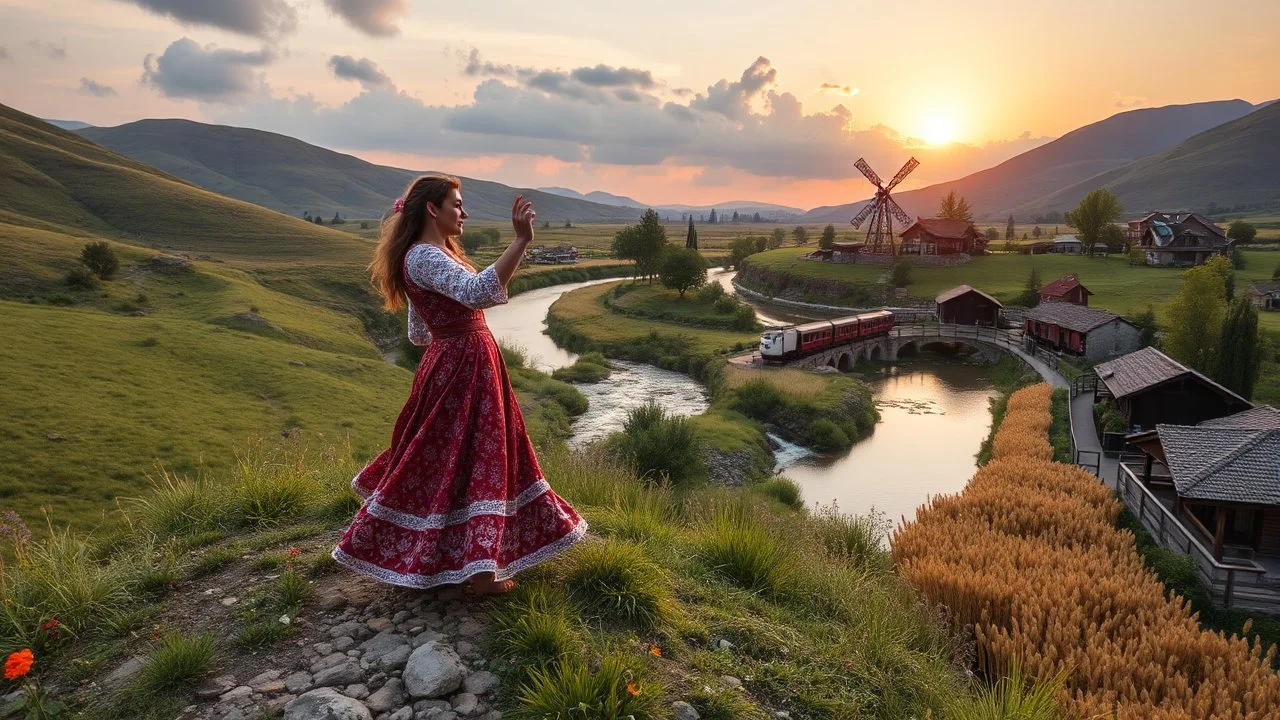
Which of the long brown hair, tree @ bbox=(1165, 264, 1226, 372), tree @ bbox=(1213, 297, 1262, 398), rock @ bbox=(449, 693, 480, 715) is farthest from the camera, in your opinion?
tree @ bbox=(1165, 264, 1226, 372)

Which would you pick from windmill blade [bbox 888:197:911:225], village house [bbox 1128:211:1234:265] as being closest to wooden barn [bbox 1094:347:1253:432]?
village house [bbox 1128:211:1234:265]

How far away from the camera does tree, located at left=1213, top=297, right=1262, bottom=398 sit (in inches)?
1045

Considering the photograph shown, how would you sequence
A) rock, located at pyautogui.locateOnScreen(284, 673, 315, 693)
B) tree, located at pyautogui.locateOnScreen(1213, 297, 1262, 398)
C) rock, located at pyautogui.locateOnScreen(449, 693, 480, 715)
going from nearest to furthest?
rock, located at pyautogui.locateOnScreen(449, 693, 480, 715)
rock, located at pyautogui.locateOnScreen(284, 673, 315, 693)
tree, located at pyautogui.locateOnScreen(1213, 297, 1262, 398)

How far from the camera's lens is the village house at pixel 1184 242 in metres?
66.4

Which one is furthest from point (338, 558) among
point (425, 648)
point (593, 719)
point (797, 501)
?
point (797, 501)

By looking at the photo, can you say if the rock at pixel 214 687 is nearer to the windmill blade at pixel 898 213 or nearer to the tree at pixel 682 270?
the tree at pixel 682 270

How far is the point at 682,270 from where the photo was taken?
197 feet

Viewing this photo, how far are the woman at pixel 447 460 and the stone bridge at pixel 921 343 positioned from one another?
38.4 m

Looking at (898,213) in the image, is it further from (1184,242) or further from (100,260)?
(100,260)

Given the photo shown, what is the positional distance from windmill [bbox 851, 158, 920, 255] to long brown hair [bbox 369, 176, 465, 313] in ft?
263

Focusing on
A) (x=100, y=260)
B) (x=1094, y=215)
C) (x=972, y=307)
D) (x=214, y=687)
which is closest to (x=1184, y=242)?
(x=1094, y=215)

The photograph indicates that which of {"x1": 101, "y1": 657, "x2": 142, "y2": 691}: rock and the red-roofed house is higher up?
the red-roofed house

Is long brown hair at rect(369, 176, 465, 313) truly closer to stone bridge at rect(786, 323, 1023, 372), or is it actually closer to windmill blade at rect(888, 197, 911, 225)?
stone bridge at rect(786, 323, 1023, 372)

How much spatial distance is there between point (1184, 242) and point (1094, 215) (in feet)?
29.3
